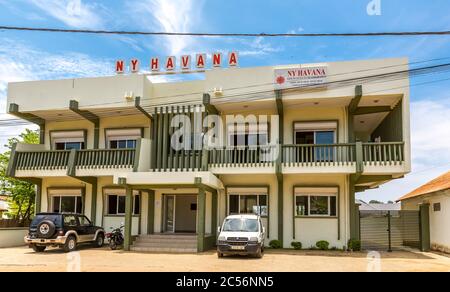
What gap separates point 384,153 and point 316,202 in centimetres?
359

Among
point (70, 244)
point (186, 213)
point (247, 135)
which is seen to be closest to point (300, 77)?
point (247, 135)

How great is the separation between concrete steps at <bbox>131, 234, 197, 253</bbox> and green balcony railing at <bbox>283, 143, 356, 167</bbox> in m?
4.97

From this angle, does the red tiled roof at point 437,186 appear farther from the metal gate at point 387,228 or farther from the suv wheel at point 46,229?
the suv wheel at point 46,229

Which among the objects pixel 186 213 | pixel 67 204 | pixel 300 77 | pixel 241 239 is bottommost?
pixel 241 239

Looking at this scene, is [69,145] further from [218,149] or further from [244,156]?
[244,156]

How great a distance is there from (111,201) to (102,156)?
2563 mm

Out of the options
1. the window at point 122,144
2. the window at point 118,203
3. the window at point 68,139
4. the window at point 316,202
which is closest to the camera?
the window at point 316,202

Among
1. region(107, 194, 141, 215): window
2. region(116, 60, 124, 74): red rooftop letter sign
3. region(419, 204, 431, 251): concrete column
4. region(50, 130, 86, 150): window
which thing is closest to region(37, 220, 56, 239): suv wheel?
region(107, 194, 141, 215): window

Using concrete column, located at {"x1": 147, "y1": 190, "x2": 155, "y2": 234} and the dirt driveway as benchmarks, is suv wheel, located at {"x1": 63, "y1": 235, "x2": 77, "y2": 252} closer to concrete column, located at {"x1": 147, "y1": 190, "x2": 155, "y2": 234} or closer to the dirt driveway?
the dirt driveway

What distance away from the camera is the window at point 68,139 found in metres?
22.0

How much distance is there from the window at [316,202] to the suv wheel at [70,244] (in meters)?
9.14

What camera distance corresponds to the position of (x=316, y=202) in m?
19.2

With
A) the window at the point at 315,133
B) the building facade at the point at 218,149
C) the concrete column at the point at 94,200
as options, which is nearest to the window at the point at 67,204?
the building facade at the point at 218,149
